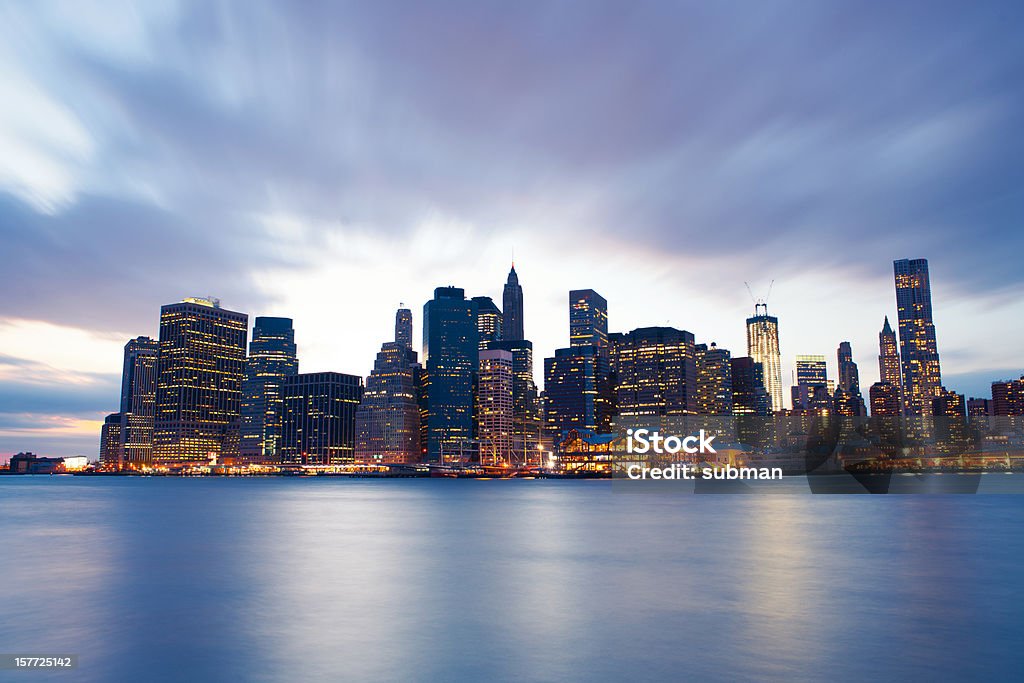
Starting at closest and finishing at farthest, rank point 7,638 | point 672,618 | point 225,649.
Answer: point 225,649, point 7,638, point 672,618

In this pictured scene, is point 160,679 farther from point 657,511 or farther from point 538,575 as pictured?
point 657,511

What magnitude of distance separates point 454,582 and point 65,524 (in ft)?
188

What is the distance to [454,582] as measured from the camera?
3481cm

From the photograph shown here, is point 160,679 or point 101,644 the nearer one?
point 160,679

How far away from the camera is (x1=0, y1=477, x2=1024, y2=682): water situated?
19781mm

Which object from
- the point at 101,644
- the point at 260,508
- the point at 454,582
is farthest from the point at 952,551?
the point at 260,508

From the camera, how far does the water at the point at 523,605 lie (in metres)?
19.8

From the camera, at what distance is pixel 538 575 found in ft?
121

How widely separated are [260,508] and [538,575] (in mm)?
75493

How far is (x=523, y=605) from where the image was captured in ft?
94.1

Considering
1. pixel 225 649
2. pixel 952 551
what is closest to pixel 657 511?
pixel 952 551

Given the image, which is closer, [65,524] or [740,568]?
[740,568]

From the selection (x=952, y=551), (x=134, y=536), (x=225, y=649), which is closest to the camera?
(x=225, y=649)

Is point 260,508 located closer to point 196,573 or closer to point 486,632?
point 196,573
